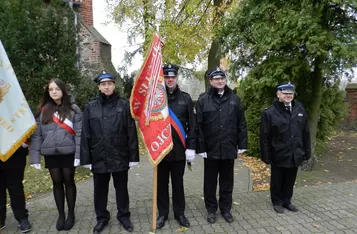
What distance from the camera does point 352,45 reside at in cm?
527

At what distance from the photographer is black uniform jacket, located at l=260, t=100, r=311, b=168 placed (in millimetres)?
4359

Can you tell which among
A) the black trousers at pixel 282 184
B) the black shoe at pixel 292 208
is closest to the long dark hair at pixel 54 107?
the black trousers at pixel 282 184

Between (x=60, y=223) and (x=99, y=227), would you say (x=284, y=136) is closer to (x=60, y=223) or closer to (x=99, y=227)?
(x=99, y=227)

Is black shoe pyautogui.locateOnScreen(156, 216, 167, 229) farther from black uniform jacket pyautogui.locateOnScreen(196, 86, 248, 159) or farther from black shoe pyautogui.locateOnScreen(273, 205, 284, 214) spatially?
black shoe pyautogui.locateOnScreen(273, 205, 284, 214)

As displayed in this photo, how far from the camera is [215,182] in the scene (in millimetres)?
4309

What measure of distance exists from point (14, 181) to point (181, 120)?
2.31m

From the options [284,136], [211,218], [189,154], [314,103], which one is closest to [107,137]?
[189,154]

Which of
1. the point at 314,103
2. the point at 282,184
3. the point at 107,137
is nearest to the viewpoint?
the point at 107,137

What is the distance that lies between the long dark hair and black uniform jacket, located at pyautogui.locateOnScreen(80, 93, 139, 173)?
1.02ft

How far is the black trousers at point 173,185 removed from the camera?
4.08 meters

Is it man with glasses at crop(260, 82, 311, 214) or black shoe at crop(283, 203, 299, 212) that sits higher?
man with glasses at crop(260, 82, 311, 214)

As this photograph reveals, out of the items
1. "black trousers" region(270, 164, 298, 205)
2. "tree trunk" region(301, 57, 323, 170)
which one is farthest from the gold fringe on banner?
"tree trunk" region(301, 57, 323, 170)

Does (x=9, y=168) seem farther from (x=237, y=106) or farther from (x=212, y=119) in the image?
(x=237, y=106)

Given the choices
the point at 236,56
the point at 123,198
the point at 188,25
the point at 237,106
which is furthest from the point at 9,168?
the point at 188,25
